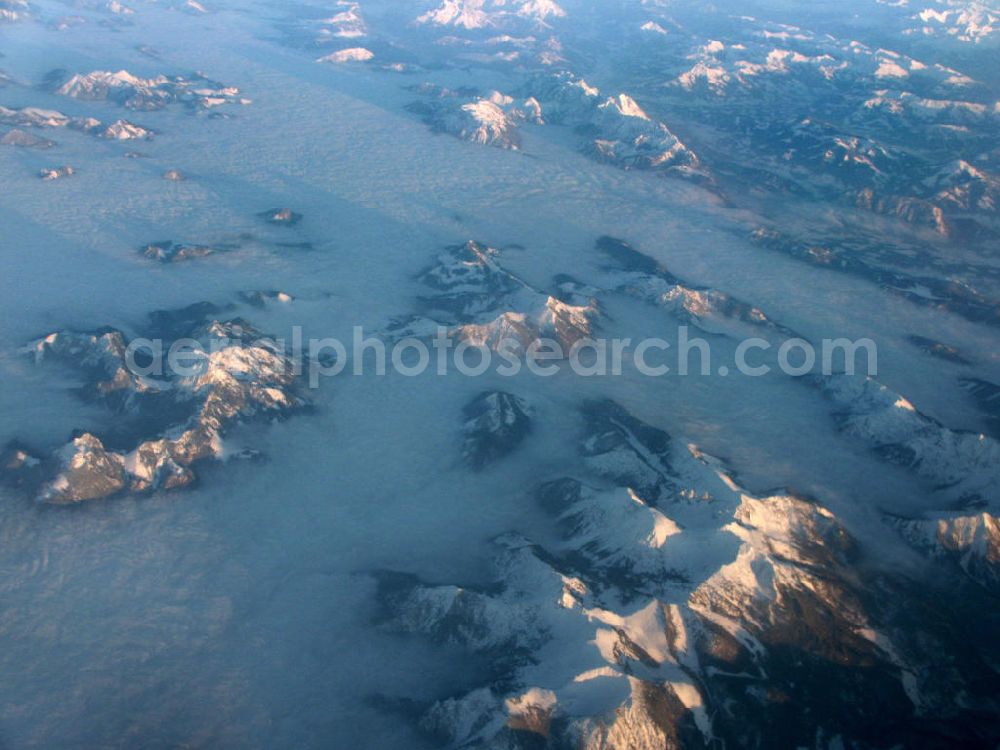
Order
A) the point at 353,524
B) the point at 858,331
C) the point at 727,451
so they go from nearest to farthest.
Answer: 1. the point at 353,524
2. the point at 727,451
3. the point at 858,331

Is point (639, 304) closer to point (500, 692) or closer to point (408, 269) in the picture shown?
point (408, 269)

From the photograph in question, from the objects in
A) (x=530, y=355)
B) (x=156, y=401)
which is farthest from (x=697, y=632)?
(x=156, y=401)

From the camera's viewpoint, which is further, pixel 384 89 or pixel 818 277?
pixel 384 89

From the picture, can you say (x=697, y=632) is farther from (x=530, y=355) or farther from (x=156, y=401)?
(x=156, y=401)

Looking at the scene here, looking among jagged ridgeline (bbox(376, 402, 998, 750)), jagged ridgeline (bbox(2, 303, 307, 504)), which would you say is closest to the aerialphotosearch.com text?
jagged ridgeline (bbox(2, 303, 307, 504))

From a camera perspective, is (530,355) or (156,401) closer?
(156,401)

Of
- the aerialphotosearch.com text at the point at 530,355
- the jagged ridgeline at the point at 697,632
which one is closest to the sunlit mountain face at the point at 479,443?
the jagged ridgeline at the point at 697,632

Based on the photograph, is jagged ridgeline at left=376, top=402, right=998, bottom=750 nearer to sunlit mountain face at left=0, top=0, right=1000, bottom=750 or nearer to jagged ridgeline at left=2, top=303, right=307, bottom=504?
sunlit mountain face at left=0, top=0, right=1000, bottom=750

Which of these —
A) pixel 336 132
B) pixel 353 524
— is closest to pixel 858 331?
pixel 353 524
